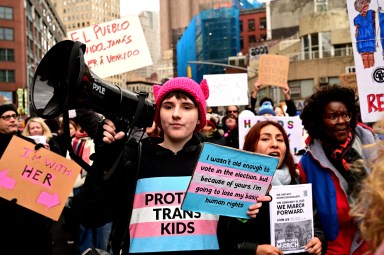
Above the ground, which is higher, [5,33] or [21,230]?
[5,33]

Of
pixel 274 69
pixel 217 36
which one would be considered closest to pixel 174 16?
pixel 217 36

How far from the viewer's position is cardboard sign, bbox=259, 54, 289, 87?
25.8 feet

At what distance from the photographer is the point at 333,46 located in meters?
34.6

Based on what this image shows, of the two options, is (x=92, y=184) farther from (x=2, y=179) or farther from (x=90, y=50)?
(x=90, y=50)

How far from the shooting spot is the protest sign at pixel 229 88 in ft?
34.8

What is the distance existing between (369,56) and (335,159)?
907mm

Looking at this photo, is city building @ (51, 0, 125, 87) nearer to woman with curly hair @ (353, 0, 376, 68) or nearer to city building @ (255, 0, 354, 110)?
city building @ (255, 0, 354, 110)

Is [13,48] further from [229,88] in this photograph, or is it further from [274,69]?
[274,69]

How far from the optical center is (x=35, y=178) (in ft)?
12.8

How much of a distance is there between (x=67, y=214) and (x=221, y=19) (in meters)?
54.9

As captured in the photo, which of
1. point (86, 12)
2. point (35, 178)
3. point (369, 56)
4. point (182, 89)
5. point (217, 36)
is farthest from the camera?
point (86, 12)

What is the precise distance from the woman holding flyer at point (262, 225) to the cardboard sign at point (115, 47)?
3243 mm

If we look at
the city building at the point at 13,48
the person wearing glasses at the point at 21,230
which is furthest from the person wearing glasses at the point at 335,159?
the city building at the point at 13,48

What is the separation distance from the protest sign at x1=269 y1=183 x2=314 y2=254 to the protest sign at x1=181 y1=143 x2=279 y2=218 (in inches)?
9.7
